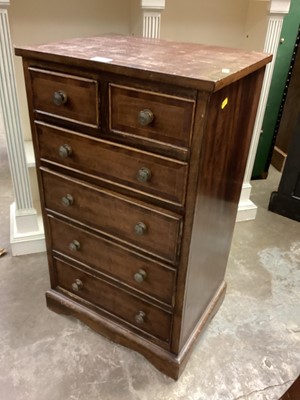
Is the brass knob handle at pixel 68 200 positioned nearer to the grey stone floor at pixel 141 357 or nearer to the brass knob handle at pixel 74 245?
the brass knob handle at pixel 74 245

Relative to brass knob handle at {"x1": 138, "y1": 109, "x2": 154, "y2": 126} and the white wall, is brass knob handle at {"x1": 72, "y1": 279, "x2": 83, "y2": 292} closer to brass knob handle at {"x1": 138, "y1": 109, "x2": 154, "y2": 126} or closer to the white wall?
brass knob handle at {"x1": 138, "y1": 109, "x2": 154, "y2": 126}

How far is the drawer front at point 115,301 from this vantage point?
1.28 metres

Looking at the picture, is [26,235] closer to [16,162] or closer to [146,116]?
[16,162]

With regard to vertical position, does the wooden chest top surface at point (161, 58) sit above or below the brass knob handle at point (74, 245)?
above

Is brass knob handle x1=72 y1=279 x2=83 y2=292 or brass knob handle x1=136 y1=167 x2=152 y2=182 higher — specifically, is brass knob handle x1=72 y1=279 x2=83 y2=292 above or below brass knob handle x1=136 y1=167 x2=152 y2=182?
below

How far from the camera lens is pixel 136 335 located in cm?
137

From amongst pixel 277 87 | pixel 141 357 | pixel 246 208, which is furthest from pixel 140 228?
pixel 277 87

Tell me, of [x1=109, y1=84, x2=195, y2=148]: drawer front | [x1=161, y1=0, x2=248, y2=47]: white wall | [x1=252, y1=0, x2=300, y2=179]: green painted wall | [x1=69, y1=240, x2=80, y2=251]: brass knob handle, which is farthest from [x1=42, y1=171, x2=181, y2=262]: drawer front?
[x1=252, y1=0, x2=300, y2=179]: green painted wall

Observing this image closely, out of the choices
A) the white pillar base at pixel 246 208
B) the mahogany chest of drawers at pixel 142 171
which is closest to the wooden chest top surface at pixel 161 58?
the mahogany chest of drawers at pixel 142 171

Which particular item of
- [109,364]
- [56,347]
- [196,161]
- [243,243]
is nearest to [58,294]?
[56,347]

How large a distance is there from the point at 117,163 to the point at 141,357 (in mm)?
791

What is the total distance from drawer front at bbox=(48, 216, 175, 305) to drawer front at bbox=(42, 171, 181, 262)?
5cm

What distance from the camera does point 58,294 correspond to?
5.06 feet

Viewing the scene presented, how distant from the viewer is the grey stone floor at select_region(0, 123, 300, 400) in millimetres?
1302
